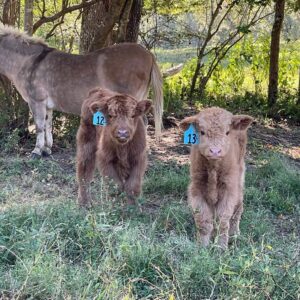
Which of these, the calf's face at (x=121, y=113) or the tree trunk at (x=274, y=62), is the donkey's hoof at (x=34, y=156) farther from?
the tree trunk at (x=274, y=62)

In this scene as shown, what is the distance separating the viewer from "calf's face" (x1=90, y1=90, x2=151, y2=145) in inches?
226

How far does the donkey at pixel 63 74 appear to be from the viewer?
8.87 m

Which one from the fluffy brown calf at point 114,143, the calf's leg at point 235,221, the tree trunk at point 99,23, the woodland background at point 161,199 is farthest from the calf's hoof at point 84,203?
the tree trunk at point 99,23

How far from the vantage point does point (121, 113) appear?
5.80 m

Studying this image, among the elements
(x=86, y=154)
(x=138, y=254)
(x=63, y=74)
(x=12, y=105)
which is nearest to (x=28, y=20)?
(x=63, y=74)

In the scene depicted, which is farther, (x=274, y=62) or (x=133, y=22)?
(x=274, y=62)

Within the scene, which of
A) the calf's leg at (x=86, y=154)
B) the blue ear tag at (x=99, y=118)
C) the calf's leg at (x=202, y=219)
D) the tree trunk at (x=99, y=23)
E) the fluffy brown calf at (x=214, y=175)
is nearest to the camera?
the fluffy brown calf at (x=214, y=175)

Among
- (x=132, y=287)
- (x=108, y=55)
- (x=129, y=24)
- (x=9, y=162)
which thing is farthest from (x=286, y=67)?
(x=132, y=287)

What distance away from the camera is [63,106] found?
9.29 meters

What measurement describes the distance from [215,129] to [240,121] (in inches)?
12.1

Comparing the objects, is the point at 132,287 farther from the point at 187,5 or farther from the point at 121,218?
the point at 187,5

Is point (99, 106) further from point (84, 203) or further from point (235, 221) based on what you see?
point (235, 221)

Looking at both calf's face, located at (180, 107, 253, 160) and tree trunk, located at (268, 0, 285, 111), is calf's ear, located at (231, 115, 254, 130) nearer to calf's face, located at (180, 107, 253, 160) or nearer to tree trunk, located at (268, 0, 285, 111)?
calf's face, located at (180, 107, 253, 160)

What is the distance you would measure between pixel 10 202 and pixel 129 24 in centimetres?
599
